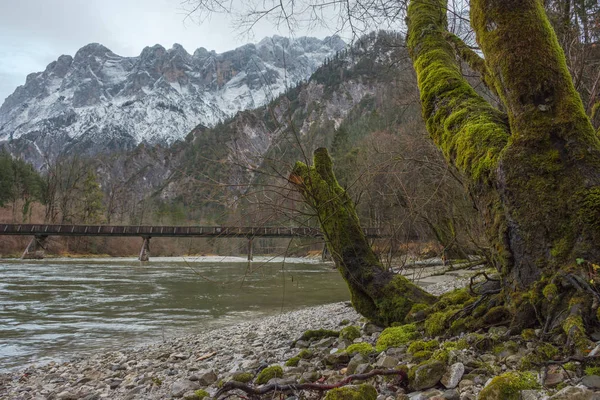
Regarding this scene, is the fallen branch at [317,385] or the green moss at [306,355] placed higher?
the fallen branch at [317,385]

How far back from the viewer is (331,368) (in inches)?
112

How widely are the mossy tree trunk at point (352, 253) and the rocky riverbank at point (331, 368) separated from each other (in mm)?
322

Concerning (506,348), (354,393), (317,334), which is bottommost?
(317,334)

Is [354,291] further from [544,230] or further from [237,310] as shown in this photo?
[237,310]

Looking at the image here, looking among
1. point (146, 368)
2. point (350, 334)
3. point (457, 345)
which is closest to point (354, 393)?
point (457, 345)

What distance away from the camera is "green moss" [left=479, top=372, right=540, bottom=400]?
161 centimetres

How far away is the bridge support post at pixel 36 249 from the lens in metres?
35.8

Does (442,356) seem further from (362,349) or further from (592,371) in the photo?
(362,349)

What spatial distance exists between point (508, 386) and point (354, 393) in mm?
663

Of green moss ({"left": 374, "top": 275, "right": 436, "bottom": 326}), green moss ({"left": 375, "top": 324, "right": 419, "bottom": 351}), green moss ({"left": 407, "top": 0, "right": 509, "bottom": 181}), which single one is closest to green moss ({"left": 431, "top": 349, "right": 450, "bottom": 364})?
green moss ({"left": 375, "top": 324, "right": 419, "bottom": 351})

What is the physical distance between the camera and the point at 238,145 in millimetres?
4016

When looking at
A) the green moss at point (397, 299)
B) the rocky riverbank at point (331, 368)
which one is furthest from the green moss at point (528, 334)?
the green moss at point (397, 299)

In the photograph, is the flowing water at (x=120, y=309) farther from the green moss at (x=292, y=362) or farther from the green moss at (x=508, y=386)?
the green moss at (x=508, y=386)

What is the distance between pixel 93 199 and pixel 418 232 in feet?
173
